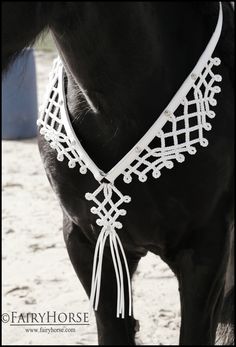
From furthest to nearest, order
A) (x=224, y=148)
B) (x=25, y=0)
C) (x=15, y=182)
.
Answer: (x=15, y=182) → (x=224, y=148) → (x=25, y=0)

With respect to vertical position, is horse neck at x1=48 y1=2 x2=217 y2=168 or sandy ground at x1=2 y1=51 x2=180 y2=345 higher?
horse neck at x1=48 y1=2 x2=217 y2=168

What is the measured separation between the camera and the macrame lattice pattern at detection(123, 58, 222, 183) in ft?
4.59

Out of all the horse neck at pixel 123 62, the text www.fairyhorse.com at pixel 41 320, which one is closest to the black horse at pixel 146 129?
the horse neck at pixel 123 62

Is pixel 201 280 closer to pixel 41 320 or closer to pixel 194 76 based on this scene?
pixel 194 76

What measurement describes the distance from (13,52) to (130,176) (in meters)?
0.34

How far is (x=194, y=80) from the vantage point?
4.63 feet

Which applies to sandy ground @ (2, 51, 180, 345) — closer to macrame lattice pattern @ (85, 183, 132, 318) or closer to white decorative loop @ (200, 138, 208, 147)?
macrame lattice pattern @ (85, 183, 132, 318)

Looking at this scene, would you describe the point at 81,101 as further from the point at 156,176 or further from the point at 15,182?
A: the point at 15,182

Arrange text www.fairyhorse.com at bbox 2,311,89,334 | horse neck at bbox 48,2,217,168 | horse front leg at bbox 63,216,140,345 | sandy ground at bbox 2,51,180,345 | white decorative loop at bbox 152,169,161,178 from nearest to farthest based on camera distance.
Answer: horse neck at bbox 48,2,217,168, white decorative loop at bbox 152,169,161,178, horse front leg at bbox 63,216,140,345, text www.fairyhorse.com at bbox 2,311,89,334, sandy ground at bbox 2,51,180,345

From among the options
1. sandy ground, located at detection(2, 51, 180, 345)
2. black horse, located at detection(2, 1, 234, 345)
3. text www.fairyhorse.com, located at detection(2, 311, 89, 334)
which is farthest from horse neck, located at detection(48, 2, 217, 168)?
sandy ground, located at detection(2, 51, 180, 345)

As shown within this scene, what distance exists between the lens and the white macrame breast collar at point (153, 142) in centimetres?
140

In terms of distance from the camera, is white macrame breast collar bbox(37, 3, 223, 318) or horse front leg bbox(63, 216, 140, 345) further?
horse front leg bbox(63, 216, 140, 345)

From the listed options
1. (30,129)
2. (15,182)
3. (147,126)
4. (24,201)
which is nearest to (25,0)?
(147,126)

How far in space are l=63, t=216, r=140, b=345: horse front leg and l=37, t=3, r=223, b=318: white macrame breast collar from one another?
98 mm
